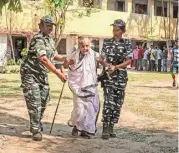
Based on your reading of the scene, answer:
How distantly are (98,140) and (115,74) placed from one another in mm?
970

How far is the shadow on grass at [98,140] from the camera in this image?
19.8ft

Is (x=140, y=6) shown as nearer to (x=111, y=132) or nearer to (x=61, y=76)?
(x=111, y=132)

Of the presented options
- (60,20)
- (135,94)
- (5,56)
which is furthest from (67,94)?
(5,56)

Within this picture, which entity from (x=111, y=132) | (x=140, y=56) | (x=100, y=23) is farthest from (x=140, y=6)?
(x=111, y=132)

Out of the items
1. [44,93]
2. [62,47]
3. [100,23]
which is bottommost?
[62,47]

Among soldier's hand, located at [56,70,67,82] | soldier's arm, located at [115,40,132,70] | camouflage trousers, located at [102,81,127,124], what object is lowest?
camouflage trousers, located at [102,81,127,124]

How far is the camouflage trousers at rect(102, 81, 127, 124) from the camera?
671 cm

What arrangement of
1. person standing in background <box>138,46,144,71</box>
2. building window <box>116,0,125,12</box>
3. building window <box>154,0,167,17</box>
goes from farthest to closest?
building window <box>154,0,167,17</box> < building window <box>116,0,125,12</box> < person standing in background <box>138,46,144,71</box>

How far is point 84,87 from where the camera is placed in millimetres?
6555

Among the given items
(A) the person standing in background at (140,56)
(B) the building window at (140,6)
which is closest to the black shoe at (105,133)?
(A) the person standing in background at (140,56)

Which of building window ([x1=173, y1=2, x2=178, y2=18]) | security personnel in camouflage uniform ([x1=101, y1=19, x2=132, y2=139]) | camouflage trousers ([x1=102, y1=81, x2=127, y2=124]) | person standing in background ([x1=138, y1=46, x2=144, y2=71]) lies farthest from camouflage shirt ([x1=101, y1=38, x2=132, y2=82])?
building window ([x1=173, y1=2, x2=178, y2=18])

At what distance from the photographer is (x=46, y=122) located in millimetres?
8008

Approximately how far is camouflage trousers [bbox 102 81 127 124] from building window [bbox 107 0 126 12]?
27683 mm

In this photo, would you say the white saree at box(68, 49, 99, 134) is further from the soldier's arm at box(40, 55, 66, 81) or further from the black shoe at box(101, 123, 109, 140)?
the soldier's arm at box(40, 55, 66, 81)
